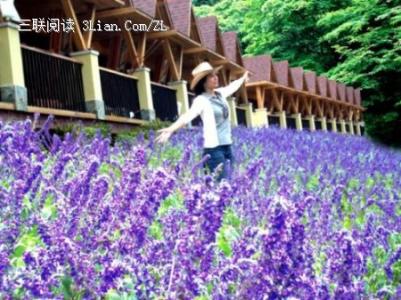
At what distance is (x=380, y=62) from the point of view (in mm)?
29500

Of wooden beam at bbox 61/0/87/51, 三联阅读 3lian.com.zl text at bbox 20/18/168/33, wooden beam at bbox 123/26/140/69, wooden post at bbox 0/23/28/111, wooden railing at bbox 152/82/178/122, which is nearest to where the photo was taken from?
wooden post at bbox 0/23/28/111

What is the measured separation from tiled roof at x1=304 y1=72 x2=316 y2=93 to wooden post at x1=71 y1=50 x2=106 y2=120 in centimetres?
2594

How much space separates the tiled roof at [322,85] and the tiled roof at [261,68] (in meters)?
10.4

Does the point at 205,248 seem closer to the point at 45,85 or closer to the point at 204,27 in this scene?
the point at 45,85

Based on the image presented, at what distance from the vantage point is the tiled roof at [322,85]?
4200 centimetres

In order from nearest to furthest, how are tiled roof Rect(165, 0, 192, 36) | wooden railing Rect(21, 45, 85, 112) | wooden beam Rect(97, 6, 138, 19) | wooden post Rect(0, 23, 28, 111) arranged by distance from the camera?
wooden post Rect(0, 23, 28, 111), wooden railing Rect(21, 45, 85, 112), wooden beam Rect(97, 6, 138, 19), tiled roof Rect(165, 0, 192, 36)

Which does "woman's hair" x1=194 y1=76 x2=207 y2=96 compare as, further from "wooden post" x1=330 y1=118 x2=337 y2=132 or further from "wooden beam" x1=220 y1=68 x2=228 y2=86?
"wooden post" x1=330 y1=118 x2=337 y2=132

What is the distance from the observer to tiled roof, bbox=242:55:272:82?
1230 inches

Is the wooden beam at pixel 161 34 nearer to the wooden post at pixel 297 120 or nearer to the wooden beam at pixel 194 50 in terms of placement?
the wooden beam at pixel 194 50

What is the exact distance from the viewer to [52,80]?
12.6 metres

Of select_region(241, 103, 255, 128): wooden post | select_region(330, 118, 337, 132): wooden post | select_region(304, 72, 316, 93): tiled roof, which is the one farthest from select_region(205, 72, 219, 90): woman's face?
select_region(330, 118, 337, 132): wooden post

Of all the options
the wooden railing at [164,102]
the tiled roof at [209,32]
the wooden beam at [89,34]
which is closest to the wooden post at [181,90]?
the wooden railing at [164,102]

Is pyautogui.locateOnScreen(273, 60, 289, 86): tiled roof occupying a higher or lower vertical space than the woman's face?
higher

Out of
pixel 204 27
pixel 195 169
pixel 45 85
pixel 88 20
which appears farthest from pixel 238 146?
pixel 204 27
